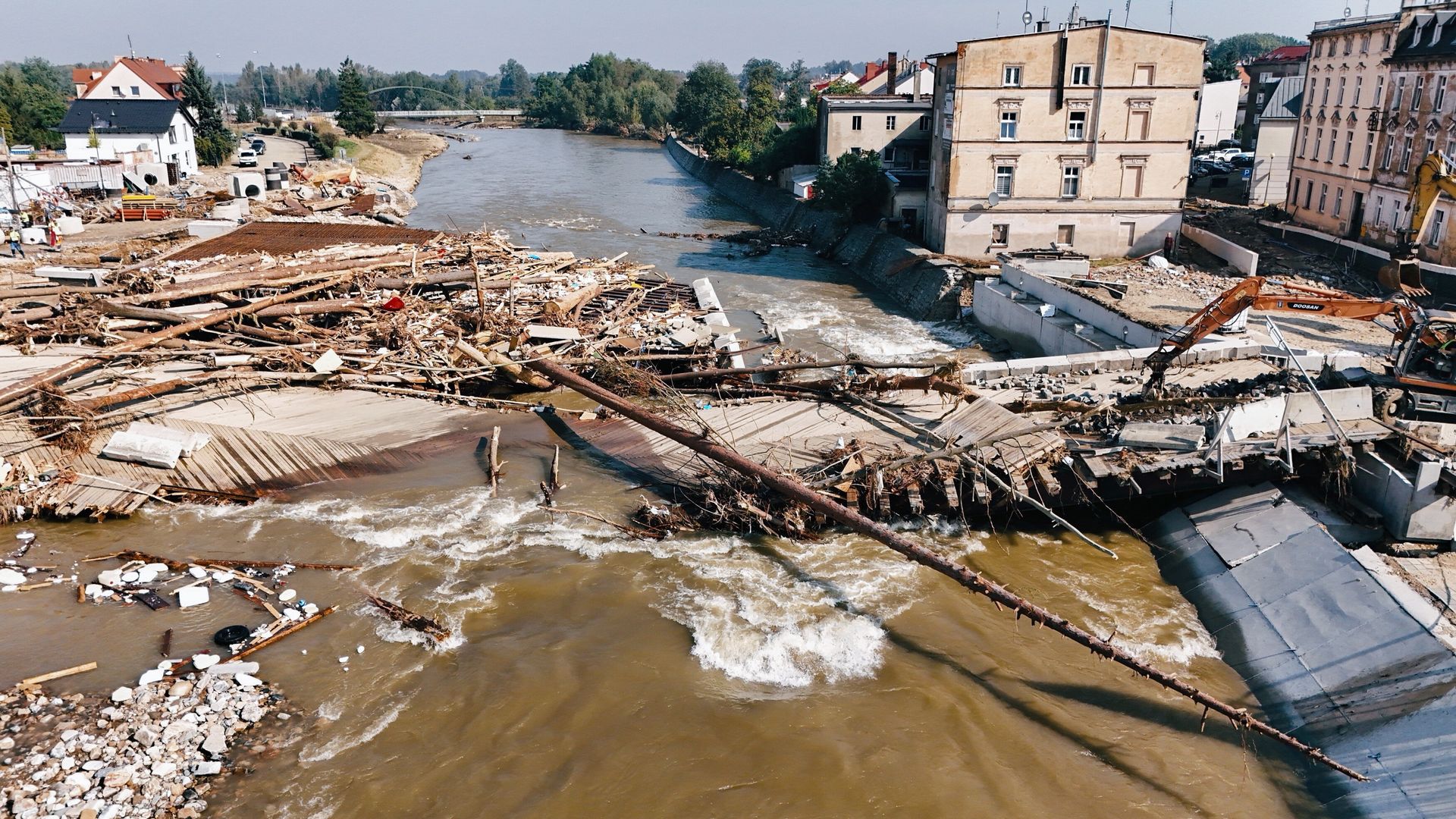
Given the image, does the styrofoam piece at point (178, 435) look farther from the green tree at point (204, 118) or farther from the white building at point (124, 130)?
the green tree at point (204, 118)

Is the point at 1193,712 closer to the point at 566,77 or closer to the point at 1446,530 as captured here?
the point at 1446,530

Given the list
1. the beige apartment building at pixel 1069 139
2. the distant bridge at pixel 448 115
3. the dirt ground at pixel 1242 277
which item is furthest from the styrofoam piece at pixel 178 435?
the distant bridge at pixel 448 115

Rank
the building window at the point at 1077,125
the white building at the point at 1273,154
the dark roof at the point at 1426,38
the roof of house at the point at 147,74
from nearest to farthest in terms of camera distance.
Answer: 1. the dark roof at the point at 1426,38
2. the building window at the point at 1077,125
3. the white building at the point at 1273,154
4. the roof of house at the point at 147,74

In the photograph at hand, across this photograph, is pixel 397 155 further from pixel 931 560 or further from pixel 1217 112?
pixel 931 560

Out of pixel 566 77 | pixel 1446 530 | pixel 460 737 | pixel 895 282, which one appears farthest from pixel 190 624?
pixel 566 77

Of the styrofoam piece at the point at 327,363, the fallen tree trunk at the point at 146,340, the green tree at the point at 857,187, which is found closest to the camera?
the fallen tree trunk at the point at 146,340

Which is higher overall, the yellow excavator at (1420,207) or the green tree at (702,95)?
the green tree at (702,95)
